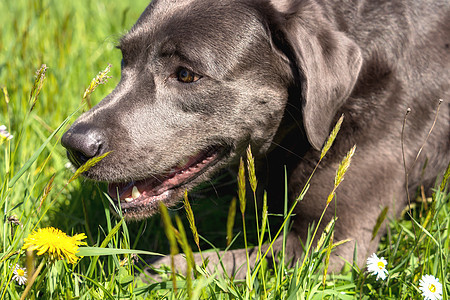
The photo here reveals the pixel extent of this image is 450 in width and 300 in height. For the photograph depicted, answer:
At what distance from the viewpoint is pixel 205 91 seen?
257cm

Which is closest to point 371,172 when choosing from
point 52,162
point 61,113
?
point 52,162

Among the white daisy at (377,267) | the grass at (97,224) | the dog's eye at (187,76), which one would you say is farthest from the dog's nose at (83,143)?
the white daisy at (377,267)

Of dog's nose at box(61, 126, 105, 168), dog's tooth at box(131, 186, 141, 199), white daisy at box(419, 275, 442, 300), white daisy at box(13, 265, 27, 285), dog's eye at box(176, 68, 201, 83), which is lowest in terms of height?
white daisy at box(419, 275, 442, 300)

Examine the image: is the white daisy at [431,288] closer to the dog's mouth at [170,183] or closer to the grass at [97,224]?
the grass at [97,224]

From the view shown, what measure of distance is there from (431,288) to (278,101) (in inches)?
43.9

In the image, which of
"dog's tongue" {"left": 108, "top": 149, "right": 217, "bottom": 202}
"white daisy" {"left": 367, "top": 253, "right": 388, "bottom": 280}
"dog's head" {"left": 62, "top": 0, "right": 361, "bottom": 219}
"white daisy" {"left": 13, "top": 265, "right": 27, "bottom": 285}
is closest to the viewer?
"white daisy" {"left": 13, "top": 265, "right": 27, "bottom": 285}

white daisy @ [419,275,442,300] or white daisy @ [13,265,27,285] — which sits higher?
white daisy @ [13,265,27,285]

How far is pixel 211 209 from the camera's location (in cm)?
335

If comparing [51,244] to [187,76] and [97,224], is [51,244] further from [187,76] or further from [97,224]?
[97,224]

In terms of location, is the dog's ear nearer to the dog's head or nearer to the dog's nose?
the dog's head

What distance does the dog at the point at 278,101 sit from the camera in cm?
250

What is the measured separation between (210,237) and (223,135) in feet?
2.59

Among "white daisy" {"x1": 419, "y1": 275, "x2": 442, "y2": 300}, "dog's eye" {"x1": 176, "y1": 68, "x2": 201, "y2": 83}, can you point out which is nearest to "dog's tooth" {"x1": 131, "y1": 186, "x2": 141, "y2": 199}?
"dog's eye" {"x1": 176, "y1": 68, "x2": 201, "y2": 83}

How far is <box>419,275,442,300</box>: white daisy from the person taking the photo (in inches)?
75.2
